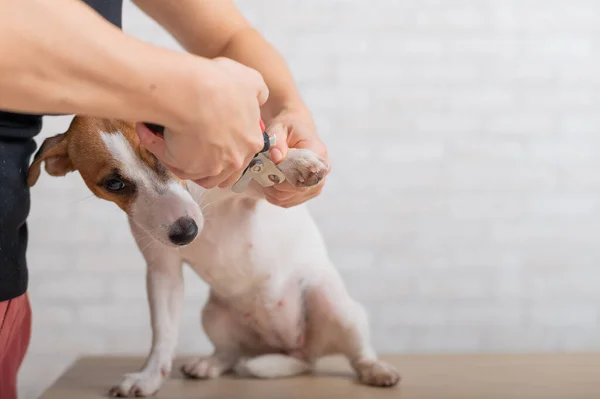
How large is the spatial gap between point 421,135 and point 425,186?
0.14m

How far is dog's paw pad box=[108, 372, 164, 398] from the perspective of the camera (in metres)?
1.28

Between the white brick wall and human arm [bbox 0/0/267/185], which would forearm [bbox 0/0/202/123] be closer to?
human arm [bbox 0/0/267/185]

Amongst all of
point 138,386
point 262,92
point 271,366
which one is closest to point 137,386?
point 138,386

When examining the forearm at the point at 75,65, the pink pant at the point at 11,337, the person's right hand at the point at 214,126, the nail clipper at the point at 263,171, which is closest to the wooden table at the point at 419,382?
the pink pant at the point at 11,337

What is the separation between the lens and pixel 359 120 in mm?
1997

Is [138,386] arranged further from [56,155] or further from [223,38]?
[223,38]

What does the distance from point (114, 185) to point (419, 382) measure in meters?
0.68

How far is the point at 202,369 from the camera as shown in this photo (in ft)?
4.70

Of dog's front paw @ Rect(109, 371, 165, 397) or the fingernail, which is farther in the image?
dog's front paw @ Rect(109, 371, 165, 397)

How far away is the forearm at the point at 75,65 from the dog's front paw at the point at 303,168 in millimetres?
386

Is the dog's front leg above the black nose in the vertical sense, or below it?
below

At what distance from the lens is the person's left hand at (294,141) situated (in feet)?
3.53

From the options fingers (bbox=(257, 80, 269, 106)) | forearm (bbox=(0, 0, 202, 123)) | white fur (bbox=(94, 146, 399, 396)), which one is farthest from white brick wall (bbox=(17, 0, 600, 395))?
forearm (bbox=(0, 0, 202, 123))

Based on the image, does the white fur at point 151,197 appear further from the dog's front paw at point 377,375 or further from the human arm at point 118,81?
the dog's front paw at point 377,375
